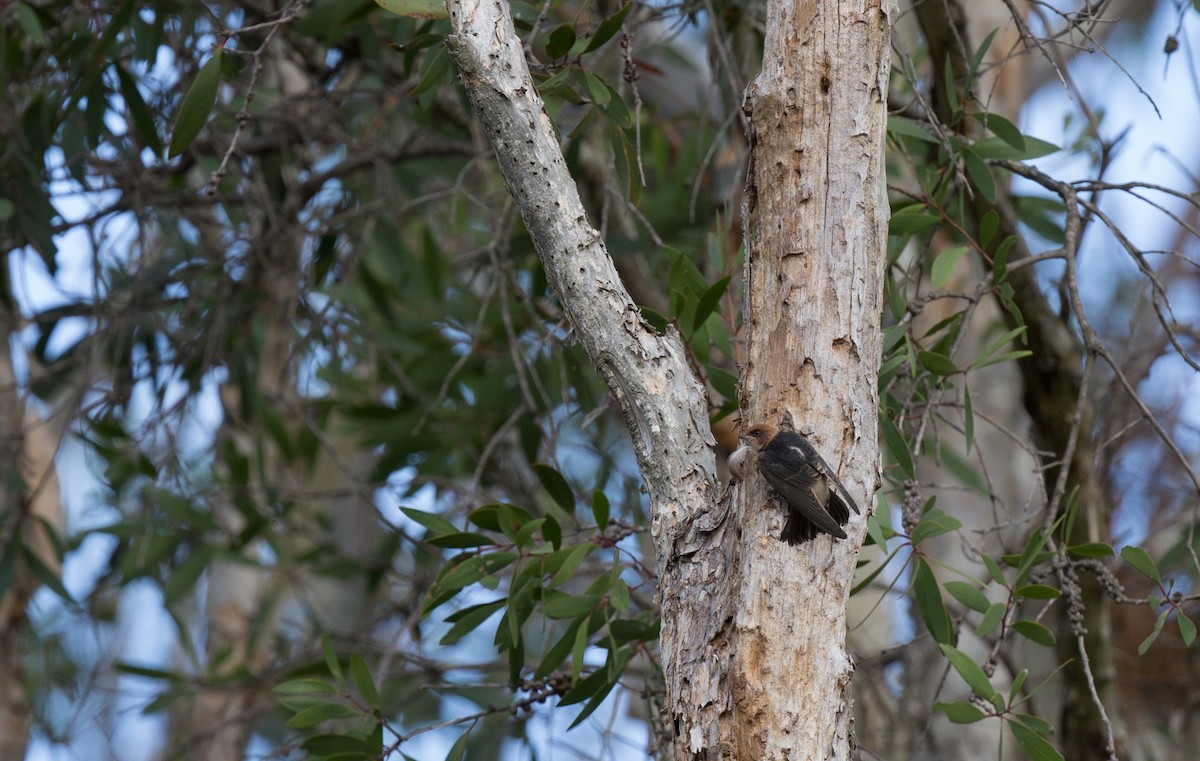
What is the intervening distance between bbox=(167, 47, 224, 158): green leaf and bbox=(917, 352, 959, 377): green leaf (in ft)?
3.81

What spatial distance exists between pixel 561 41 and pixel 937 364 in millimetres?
745

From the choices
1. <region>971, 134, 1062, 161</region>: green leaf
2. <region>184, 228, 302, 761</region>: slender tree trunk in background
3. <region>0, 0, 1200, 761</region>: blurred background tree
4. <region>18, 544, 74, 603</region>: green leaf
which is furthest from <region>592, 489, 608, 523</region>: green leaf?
<region>18, 544, 74, 603</region>: green leaf

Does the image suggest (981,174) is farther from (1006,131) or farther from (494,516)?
(494,516)

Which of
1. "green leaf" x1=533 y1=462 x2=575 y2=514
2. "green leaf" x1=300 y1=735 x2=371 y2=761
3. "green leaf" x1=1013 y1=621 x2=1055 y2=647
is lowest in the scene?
"green leaf" x1=300 y1=735 x2=371 y2=761

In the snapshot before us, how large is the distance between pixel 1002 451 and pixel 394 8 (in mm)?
3442

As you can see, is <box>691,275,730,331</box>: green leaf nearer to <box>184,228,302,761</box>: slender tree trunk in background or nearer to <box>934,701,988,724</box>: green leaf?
<box>934,701,988,724</box>: green leaf

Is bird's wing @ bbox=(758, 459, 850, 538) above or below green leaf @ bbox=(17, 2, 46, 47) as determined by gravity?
below

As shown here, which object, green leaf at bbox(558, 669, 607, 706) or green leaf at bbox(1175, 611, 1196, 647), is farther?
green leaf at bbox(558, 669, 607, 706)

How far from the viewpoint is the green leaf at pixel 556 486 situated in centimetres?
175

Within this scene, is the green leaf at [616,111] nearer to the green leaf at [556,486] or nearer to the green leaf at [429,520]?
the green leaf at [556,486]

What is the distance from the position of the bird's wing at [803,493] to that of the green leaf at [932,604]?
1.60 feet

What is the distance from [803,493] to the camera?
1.11 meters

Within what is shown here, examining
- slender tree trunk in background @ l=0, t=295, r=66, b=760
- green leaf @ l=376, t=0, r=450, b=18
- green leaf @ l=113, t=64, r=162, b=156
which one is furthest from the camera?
slender tree trunk in background @ l=0, t=295, r=66, b=760

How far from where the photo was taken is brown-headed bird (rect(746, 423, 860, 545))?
1110 mm
